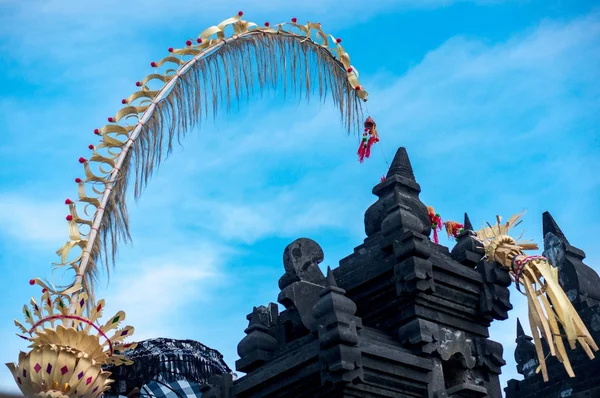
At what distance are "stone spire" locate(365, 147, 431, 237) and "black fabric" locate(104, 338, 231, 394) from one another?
8.19m

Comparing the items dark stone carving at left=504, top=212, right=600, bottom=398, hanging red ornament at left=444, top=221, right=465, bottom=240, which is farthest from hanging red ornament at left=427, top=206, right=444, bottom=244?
dark stone carving at left=504, top=212, right=600, bottom=398

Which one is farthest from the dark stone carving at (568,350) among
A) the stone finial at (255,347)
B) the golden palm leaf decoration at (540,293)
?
the stone finial at (255,347)

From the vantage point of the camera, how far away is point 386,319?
48.0 feet

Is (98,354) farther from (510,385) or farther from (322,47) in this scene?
(510,385)

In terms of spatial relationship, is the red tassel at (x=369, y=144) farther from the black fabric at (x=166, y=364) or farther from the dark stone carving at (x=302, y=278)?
the black fabric at (x=166, y=364)

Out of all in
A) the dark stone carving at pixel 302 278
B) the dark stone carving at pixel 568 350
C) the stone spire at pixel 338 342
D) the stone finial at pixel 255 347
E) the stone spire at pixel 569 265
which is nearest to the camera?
the stone spire at pixel 338 342

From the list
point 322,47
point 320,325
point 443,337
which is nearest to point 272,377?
point 320,325

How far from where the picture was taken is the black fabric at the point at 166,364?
21344 mm

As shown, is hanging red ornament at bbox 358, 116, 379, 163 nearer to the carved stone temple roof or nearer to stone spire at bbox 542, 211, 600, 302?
the carved stone temple roof

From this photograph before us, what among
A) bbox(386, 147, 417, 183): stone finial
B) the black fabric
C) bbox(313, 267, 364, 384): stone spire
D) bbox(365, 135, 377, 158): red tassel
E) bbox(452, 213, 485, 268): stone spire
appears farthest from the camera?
the black fabric

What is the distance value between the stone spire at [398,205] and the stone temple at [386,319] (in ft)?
0.06

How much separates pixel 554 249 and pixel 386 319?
819 centimetres

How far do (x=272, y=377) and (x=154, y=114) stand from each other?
438 centimetres

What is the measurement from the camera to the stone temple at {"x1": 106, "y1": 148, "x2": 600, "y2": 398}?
42.8 ft
